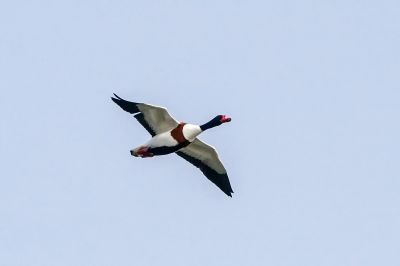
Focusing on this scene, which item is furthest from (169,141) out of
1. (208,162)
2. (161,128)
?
(208,162)

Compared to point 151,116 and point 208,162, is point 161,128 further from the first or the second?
point 208,162

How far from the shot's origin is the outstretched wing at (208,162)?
69188mm

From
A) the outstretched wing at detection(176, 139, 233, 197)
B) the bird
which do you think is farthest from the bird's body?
the outstretched wing at detection(176, 139, 233, 197)

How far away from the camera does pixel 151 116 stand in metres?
67.0

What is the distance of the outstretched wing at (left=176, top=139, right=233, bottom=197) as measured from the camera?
69.2 meters

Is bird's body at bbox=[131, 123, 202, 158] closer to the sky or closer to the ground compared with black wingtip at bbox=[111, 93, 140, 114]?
closer to the ground

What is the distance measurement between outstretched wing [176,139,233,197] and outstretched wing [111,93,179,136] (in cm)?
242

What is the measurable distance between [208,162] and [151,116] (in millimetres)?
4270

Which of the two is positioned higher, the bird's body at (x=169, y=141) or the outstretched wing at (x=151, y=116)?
the outstretched wing at (x=151, y=116)

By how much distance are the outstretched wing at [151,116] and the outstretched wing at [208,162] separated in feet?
7.94

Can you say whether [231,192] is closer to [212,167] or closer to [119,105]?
[212,167]

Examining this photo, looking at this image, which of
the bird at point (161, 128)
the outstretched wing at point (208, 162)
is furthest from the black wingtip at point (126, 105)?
the outstretched wing at point (208, 162)

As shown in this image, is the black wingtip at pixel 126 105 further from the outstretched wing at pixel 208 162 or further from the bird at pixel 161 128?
the outstretched wing at pixel 208 162

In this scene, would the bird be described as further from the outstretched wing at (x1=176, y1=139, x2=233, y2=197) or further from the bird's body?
the outstretched wing at (x1=176, y1=139, x2=233, y2=197)
